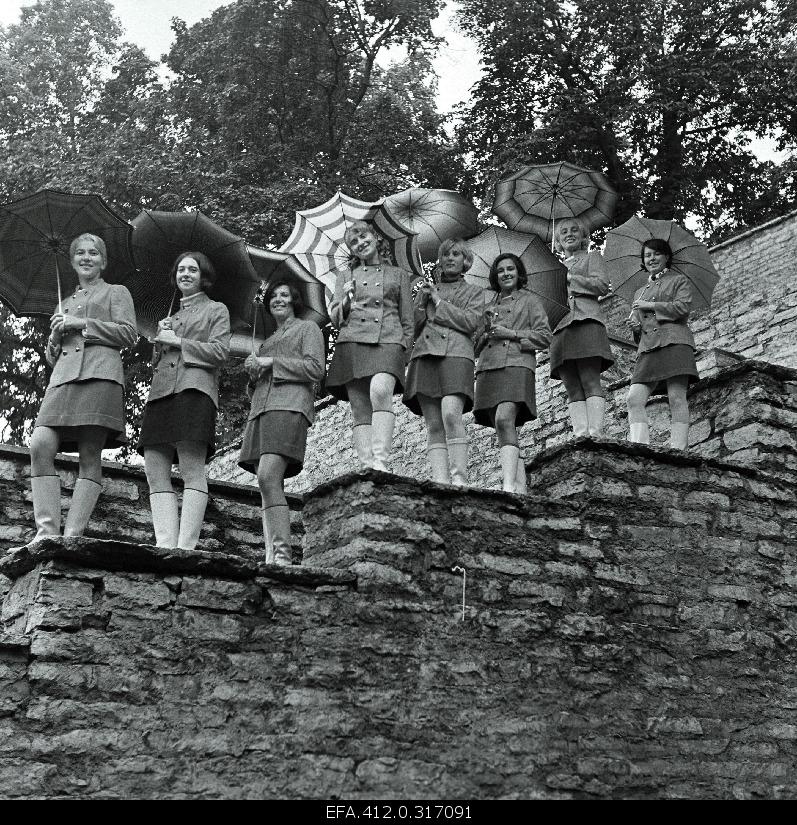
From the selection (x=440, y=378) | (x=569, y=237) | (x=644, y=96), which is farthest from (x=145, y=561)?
(x=644, y=96)

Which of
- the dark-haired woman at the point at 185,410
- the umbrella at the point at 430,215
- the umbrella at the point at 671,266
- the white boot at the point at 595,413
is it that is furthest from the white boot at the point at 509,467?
the umbrella at the point at 430,215

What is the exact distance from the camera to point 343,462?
1325 cm

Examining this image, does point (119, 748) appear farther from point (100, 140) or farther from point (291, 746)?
point (100, 140)

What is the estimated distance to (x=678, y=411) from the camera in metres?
7.26

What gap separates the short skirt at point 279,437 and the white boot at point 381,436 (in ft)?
1.23

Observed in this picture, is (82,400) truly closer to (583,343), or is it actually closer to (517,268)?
(517,268)

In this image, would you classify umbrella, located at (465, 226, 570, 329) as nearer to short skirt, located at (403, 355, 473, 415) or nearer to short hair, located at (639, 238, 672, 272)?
short hair, located at (639, 238, 672, 272)

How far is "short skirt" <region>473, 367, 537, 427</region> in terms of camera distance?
22.5 feet

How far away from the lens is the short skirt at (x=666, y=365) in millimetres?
7309

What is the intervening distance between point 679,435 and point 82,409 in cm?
351

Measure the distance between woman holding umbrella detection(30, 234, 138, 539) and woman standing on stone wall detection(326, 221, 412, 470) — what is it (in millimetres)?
1236

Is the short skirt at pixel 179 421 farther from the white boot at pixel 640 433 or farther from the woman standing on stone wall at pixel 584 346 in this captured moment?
the white boot at pixel 640 433

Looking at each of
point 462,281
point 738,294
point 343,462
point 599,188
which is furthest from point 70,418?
point 738,294

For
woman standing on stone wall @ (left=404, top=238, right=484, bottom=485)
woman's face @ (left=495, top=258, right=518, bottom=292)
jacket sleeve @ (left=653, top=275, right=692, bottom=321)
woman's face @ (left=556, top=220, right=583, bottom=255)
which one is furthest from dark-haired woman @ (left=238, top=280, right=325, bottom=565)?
jacket sleeve @ (left=653, top=275, right=692, bottom=321)
